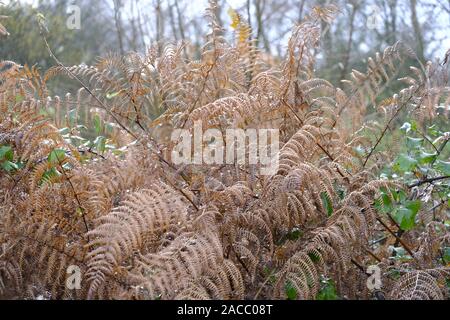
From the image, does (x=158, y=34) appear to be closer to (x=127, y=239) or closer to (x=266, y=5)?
(x=266, y=5)

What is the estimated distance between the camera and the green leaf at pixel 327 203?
2.85 metres

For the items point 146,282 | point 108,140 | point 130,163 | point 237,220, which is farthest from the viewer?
point 108,140

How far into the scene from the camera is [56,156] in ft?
8.86

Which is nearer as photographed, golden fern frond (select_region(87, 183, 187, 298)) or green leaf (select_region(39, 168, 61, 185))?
golden fern frond (select_region(87, 183, 187, 298))

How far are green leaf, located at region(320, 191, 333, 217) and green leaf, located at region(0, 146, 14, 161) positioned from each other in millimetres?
1684

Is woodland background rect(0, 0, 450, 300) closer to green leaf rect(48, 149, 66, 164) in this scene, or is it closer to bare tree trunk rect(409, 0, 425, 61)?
green leaf rect(48, 149, 66, 164)

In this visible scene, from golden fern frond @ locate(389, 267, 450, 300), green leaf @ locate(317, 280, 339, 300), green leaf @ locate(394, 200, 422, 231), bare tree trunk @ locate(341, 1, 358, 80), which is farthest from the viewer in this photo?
bare tree trunk @ locate(341, 1, 358, 80)

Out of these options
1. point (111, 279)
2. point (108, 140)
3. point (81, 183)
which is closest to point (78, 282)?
point (111, 279)

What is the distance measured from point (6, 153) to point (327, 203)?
175cm

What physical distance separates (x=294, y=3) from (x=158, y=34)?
3118 millimetres

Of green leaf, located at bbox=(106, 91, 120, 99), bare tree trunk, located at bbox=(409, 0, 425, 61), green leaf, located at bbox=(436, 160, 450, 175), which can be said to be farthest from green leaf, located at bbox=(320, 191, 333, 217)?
bare tree trunk, located at bbox=(409, 0, 425, 61)

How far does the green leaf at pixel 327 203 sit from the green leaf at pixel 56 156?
1.35 metres

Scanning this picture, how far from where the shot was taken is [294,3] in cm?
1148

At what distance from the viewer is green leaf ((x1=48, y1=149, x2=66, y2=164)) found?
272cm
